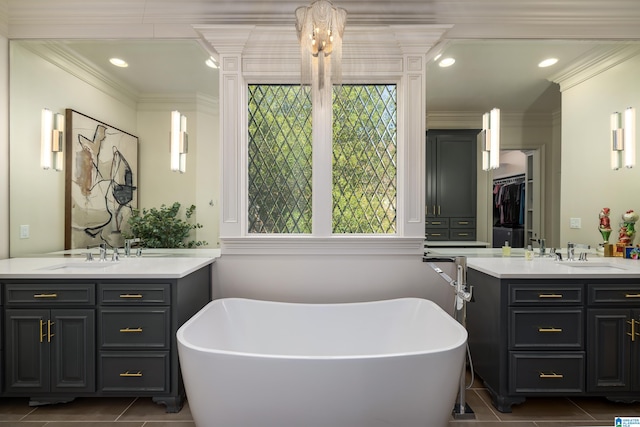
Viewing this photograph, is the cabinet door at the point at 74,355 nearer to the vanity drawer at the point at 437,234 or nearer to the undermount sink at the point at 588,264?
the vanity drawer at the point at 437,234

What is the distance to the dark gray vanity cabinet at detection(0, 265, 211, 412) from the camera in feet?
6.49

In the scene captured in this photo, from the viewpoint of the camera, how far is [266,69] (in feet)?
8.13

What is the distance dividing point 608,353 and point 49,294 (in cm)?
325

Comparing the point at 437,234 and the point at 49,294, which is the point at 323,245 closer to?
the point at 437,234

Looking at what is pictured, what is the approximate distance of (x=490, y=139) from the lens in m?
2.54

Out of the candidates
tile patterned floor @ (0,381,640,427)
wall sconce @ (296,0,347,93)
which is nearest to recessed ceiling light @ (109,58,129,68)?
wall sconce @ (296,0,347,93)

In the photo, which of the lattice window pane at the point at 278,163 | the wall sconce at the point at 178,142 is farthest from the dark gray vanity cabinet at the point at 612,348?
the wall sconce at the point at 178,142

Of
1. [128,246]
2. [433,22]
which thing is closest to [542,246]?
[433,22]

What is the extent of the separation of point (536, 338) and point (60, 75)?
3.64m

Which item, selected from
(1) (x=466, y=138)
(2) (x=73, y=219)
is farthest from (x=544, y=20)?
(2) (x=73, y=219)

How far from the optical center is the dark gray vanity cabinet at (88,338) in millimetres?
1979

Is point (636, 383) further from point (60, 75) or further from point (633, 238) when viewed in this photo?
point (60, 75)

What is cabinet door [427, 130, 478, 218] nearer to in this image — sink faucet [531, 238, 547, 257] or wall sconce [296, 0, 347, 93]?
sink faucet [531, 238, 547, 257]

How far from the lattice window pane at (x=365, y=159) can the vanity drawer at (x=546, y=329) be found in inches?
39.0
